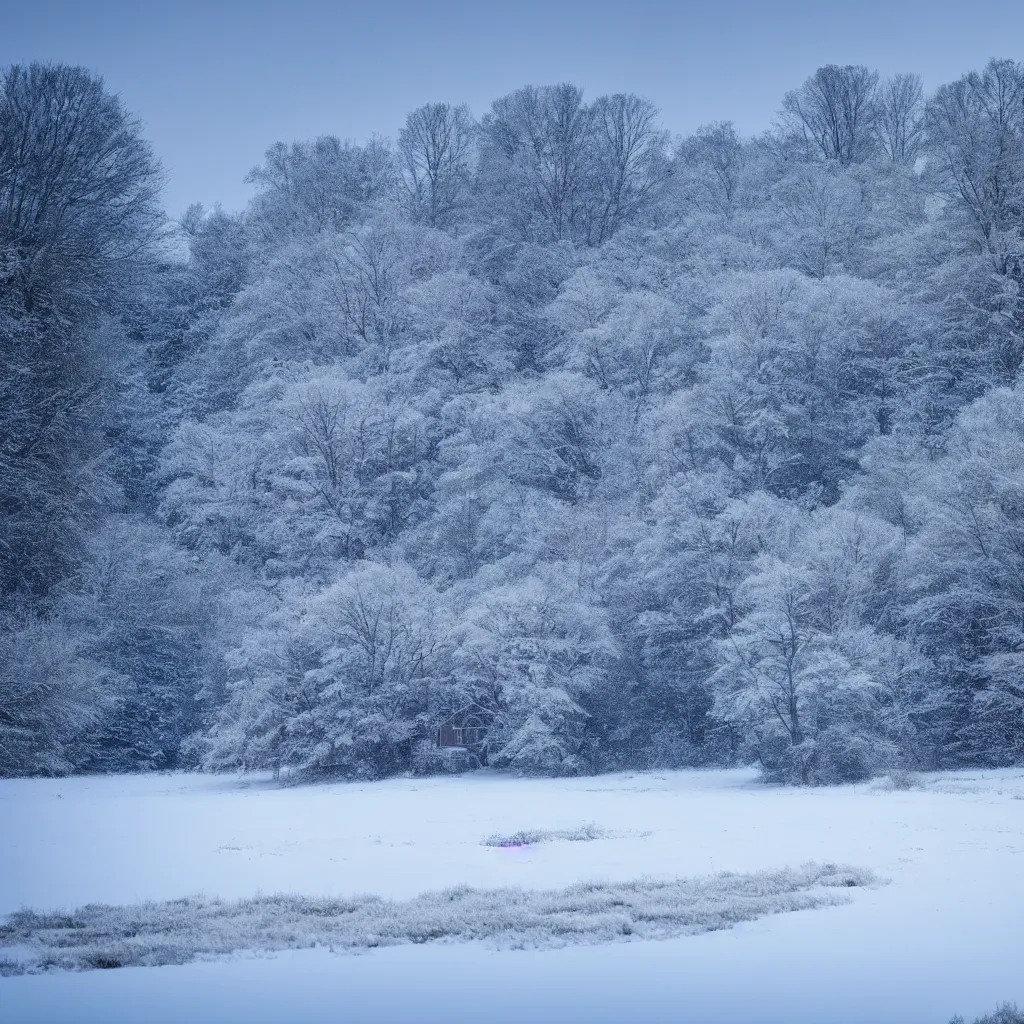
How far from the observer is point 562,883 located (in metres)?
8.94

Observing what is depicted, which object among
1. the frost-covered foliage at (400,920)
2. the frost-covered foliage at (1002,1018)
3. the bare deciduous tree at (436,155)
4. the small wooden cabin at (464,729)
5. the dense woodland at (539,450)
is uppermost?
the bare deciduous tree at (436,155)

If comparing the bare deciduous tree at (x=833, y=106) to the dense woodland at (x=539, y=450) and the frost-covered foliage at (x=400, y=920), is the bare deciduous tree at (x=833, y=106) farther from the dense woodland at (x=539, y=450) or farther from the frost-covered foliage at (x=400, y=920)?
the frost-covered foliage at (x=400, y=920)

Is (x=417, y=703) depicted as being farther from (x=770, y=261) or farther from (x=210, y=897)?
(x=770, y=261)

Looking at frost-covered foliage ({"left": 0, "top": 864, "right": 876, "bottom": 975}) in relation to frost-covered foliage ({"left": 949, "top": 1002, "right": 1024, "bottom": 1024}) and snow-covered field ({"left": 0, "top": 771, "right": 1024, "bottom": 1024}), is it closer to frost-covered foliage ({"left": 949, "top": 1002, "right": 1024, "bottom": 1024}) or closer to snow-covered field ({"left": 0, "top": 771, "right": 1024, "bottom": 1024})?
snow-covered field ({"left": 0, "top": 771, "right": 1024, "bottom": 1024})

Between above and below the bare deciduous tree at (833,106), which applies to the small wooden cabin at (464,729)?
below

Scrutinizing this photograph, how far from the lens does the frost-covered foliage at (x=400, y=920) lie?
6500 mm

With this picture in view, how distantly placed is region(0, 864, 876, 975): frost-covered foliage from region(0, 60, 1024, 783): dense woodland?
20.1ft

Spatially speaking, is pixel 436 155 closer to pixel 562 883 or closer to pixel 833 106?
pixel 833 106

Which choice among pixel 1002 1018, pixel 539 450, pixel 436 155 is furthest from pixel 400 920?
pixel 436 155

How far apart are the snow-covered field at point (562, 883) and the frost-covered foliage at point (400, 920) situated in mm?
227

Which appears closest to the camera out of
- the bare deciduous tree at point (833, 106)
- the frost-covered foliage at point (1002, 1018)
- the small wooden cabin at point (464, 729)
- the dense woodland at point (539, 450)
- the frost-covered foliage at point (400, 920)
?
the frost-covered foliage at point (1002, 1018)

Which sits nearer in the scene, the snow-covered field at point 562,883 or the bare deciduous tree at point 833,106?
the snow-covered field at point 562,883

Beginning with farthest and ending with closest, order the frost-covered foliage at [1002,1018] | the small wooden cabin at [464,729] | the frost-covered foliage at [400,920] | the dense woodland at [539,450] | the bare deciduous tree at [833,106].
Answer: the bare deciduous tree at [833,106]
the small wooden cabin at [464,729]
the dense woodland at [539,450]
the frost-covered foliage at [400,920]
the frost-covered foliage at [1002,1018]

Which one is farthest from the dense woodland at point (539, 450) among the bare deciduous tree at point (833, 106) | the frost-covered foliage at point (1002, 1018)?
the frost-covered foliage at point (1002, 1018)
